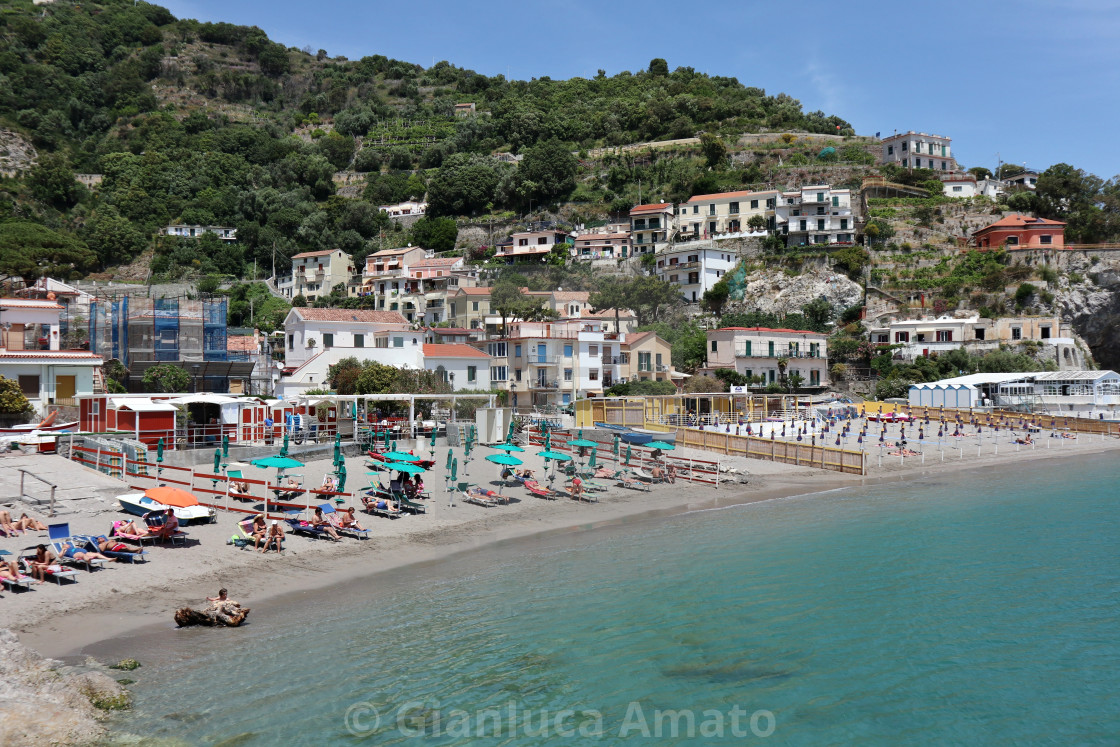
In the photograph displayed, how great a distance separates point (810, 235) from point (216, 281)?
66.4 meters

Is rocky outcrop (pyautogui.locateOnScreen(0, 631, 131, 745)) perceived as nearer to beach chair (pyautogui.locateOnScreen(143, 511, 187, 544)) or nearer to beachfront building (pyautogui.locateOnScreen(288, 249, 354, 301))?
beach chair (pyautogui.locateOnScreen(143, 511, 187, 544))

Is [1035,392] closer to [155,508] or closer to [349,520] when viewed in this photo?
[349,520]

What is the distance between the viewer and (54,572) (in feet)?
49.3

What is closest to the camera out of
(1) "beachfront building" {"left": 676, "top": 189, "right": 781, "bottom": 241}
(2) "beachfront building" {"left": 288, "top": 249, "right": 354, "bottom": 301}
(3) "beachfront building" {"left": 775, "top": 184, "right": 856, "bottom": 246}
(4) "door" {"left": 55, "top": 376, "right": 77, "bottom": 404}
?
(4) "door" {"left": 55, "top": 376, "right": 77, "bottom": 404}

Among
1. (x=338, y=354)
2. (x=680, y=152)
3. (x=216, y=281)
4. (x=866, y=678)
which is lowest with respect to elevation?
(x=866, y=678)

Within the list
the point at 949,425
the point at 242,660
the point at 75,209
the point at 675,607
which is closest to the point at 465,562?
the point at 675,607

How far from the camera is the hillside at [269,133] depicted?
10050 cm

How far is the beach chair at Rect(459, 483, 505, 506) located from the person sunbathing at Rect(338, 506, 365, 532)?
474 cm

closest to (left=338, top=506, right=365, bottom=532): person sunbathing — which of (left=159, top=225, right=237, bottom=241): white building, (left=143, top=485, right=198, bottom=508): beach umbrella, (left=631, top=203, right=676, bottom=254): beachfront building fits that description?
(left=143, top=485, right=198, bottom=508): beach umbrella

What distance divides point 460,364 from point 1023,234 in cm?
5612

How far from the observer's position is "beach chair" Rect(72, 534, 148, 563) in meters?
16.6

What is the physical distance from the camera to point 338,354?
5141 centimetres

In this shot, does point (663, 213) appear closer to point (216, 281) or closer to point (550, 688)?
point (216, 281)

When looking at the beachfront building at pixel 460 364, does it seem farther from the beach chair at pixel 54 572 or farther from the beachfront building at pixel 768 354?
the beach chair at pixel 54 572
